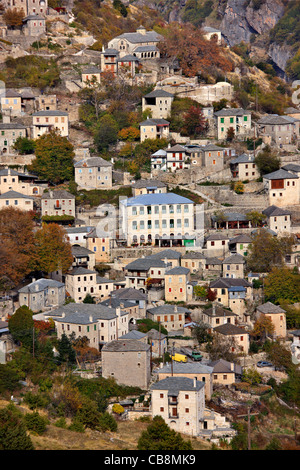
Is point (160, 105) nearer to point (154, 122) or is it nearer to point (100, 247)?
point (154, 122)

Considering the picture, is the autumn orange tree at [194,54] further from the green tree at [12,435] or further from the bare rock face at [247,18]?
the bare rock face at [247,18]

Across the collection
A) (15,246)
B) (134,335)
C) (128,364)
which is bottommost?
(128,364)

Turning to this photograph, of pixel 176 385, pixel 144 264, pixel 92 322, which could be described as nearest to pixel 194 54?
pixel 144 264

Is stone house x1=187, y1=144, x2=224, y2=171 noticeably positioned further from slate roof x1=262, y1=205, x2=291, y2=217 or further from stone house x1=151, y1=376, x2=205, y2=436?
stone house x1=151, y1=376, x2=205, y2=436

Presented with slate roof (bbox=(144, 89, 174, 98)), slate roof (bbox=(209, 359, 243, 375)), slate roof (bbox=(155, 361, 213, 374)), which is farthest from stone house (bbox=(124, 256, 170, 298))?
slate roof (bbox=(144, 89, 174, 98))

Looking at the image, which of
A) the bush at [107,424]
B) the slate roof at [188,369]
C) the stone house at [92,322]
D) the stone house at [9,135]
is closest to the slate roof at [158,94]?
the stone house at [9,135]

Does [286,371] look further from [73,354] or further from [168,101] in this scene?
[168,101]
